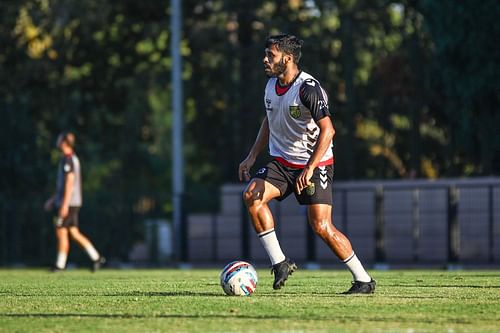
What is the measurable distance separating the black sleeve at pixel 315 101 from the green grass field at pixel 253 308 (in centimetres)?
165

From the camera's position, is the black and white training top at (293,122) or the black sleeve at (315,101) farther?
the black and white training top at (293,122)

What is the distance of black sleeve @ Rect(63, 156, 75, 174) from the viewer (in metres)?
19.5

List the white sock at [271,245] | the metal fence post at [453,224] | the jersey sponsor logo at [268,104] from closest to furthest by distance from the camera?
the white sock at [271,245] < the jersey sponsor logo at [268,104] < the metal fence post at [453,224]

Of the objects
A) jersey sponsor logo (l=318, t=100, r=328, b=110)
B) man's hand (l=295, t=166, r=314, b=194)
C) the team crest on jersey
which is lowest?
man's hand (l=295, t=166, r=314, b=194)

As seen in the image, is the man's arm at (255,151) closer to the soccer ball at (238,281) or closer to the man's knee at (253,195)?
the man's knee at (253,195)

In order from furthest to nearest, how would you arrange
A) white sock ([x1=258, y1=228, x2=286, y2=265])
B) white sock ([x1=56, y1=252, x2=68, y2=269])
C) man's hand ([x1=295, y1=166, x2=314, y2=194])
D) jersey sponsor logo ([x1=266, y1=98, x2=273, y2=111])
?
white sock ([x1=56, y1=252, x2=68, y2=269]), jersey sponsor logo ([x1=266, y1=98, x2=273, y2=111]), white sock ([x1=258, y1=228, x2=286, y2=265]), man's hand ([x1=295, y1=166, x2=314, y2=194])

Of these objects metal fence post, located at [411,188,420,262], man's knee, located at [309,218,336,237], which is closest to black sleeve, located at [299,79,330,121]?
man's knee, located at [309,218,336,237]

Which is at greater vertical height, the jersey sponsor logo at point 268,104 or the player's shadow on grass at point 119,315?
the jersey sponsor logo at point 268,104

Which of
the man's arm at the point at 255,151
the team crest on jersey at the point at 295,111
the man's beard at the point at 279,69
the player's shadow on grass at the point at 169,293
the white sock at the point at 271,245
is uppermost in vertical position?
the man's beard at the point at 279,69

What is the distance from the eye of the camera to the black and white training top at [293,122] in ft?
37.2

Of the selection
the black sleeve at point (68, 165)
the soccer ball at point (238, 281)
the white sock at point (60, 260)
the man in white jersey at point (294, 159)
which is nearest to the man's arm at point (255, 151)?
the man in white jersey at point (294, 159)

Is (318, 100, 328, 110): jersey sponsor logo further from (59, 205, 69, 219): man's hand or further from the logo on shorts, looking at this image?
(59, 205, 69, 219): man's hand

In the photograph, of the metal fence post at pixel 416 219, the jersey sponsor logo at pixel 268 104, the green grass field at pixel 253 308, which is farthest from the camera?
the metal fence post at pixel 416 219

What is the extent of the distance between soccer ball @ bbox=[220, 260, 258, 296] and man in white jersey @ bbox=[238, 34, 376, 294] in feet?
0.91
